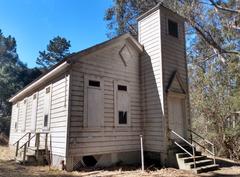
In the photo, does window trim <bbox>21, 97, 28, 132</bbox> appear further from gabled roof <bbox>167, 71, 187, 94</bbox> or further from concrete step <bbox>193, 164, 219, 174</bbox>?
concrete step <bbox>193, 164, 219, 174</bbox>

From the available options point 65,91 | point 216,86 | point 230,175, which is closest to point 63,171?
point 65,91

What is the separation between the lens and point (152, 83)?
1005 cm

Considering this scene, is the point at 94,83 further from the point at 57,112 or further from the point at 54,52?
the point at 54,52

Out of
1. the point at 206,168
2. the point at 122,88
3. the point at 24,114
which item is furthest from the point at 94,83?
the point at 24,114

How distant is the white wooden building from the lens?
8.30 metres

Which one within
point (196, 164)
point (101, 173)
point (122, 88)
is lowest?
point (101, 173)

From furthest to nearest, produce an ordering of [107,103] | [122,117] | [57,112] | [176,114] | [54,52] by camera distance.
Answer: [54,52] < [176,114] < [122,117] < [107,103] < [57,112]

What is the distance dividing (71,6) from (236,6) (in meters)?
11.1

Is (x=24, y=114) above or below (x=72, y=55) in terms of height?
below

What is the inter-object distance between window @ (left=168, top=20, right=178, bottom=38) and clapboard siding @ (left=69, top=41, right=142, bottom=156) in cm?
192

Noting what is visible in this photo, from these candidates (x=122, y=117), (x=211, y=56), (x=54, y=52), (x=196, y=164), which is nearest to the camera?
(x=196, y=164)

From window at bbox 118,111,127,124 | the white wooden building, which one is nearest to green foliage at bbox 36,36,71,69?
the white wooden building

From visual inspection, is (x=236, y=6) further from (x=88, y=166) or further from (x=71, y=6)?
(x=88, y=166)

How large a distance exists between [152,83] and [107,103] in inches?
90.9
